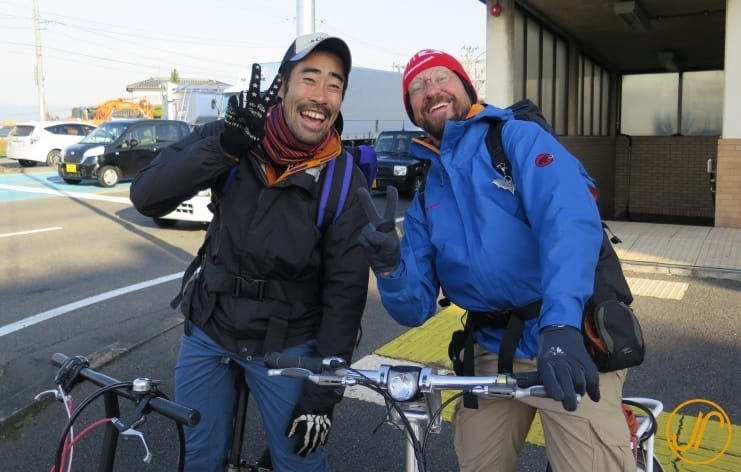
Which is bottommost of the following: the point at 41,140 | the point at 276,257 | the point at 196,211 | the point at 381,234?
the point at 196,211

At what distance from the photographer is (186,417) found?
1781 mm

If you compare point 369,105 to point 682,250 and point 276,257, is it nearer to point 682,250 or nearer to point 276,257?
point 682,250

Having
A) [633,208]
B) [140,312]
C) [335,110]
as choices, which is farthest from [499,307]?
[633,208]

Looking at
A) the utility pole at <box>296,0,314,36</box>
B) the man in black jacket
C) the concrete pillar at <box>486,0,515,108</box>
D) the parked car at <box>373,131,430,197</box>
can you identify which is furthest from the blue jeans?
the parked car at <box>373,131,430,197</box>

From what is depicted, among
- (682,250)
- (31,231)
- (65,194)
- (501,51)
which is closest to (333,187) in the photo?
(682,250)

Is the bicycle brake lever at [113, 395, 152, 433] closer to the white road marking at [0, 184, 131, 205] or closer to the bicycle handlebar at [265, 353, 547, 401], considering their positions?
the bicycle handlebar at [265, 353, 547, 401]

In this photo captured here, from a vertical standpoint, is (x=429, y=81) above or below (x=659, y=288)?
above

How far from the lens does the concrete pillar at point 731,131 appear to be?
11.0 m

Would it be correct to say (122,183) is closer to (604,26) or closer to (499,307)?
(604,26)

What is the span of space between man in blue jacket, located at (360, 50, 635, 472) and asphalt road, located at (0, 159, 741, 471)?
1.70 feet

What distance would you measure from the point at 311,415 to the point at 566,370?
1079 mm

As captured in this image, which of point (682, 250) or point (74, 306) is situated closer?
point (74, 306)

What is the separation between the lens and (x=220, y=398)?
2533 mm

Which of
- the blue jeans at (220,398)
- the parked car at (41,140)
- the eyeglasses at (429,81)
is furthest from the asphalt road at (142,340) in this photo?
the parked car at (41,140)
